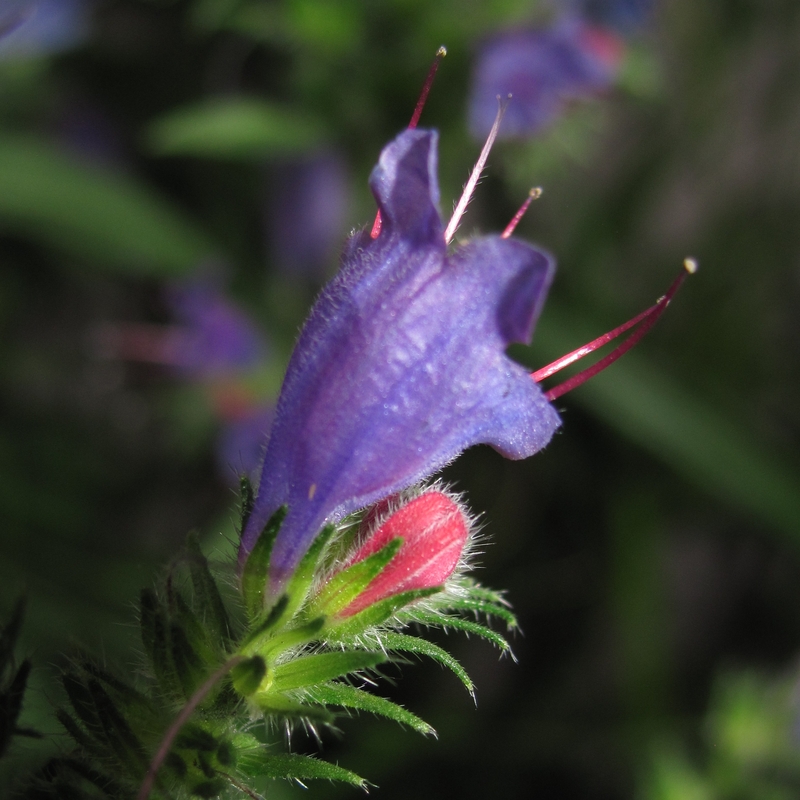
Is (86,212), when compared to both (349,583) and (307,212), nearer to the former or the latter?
(307,212)

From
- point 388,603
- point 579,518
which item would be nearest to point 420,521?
point 388,603

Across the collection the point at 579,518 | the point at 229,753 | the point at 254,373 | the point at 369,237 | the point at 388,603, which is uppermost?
the point at 369,237

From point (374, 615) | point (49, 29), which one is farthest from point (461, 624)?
point (49, 29)

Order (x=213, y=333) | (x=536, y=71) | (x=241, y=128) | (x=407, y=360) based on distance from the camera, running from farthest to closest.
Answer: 1. (x=213, y=333)
2. (x=536, y=71)
3. (x=241, y=128)
4. (x=407, y=360)

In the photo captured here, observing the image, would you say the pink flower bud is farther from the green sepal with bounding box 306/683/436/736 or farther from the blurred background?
the blurred background

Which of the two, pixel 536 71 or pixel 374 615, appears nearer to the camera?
pixel 374 615

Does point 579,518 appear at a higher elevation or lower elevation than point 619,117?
lower

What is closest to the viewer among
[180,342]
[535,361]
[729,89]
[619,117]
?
[535,361]

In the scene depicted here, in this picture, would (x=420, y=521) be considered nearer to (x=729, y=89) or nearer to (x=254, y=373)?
(x=254, y=373)
